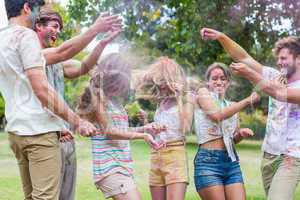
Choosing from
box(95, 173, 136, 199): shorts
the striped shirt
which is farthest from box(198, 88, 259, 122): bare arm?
box(95, 173, 136, 199): shorts

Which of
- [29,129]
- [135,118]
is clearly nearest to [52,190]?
[29,129]

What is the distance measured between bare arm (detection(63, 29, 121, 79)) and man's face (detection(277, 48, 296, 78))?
1260 mm

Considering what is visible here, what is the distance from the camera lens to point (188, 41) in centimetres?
924

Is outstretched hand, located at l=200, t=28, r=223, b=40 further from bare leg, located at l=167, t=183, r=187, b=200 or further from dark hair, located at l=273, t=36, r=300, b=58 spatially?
bare leg, located at l=167, t=183, r=187, b=200

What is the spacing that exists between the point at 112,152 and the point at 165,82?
691mm

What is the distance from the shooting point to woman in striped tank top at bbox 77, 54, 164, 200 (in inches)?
147

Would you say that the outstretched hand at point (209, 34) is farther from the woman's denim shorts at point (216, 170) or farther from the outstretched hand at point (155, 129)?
the woman's denim shorts at point (216, 170)

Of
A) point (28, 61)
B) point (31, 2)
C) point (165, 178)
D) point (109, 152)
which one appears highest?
point (31, 2)

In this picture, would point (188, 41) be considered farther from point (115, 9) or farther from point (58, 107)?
point (58, 107)

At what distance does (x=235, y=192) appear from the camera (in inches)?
164

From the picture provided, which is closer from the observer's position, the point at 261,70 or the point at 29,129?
the point at 29,129

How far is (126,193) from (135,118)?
1.08 metres

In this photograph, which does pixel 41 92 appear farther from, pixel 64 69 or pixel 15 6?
pixel 64 69

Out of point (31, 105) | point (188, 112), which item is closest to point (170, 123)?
point (188, 112)
